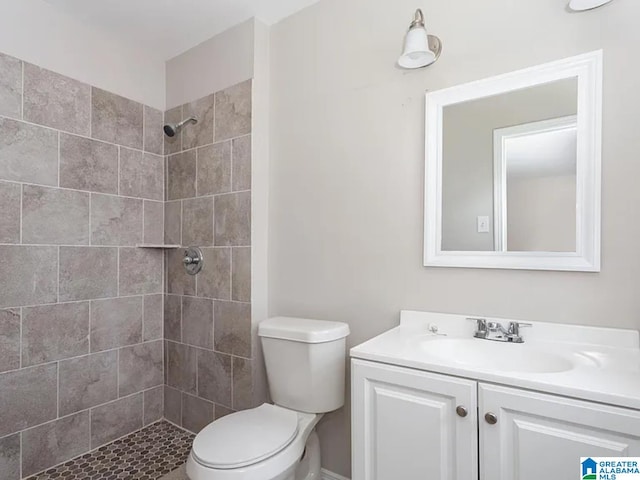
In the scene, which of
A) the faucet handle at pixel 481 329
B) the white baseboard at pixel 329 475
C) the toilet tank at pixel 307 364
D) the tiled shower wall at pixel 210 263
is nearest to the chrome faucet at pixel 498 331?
the faucet handle at pixel 481 329

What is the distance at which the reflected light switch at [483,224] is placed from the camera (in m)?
1.49

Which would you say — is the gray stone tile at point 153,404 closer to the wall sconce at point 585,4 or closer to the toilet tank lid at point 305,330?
the toilet tank lid at point 305,330

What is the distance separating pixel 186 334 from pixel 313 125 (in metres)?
1.46

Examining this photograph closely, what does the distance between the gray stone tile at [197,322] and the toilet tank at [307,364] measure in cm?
58

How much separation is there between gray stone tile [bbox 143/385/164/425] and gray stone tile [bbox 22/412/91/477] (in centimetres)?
35

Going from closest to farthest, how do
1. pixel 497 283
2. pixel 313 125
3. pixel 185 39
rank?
pixel 497 283 < pixel 313 125 < pixel 185 39

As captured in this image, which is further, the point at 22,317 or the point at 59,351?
the point at 59,351

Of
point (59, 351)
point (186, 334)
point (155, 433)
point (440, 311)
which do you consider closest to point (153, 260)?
point (186, 334)

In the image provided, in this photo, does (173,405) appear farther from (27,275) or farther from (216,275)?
(27,275)

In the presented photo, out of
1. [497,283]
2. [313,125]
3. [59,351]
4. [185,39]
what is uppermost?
[185,39]

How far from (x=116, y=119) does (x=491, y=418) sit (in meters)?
2.39

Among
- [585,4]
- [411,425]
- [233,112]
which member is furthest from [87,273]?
[585,4]

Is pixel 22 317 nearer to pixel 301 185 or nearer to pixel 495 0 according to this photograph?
pixel 301 185

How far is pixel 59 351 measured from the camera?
1963 millimetres
